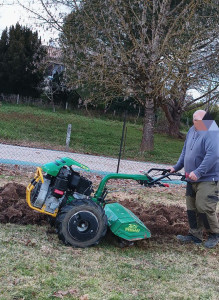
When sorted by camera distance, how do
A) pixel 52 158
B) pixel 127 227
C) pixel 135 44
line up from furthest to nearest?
pixel 135 44, pixel 52 158, pixel 127 227

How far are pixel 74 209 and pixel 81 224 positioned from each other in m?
0.21

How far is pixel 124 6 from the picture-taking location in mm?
13695

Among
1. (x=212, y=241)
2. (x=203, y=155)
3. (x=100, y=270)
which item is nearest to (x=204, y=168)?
(x=203, y=155)

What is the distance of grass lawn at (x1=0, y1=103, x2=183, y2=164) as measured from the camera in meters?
15.9

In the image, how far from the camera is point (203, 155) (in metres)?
5.05

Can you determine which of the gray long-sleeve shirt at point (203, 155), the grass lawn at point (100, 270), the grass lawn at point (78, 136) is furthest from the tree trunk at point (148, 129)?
the grass lawn at point (100, 270)

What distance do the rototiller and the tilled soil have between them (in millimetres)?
667

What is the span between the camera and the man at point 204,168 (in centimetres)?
491

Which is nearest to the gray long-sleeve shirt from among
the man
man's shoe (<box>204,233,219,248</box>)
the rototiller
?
the man

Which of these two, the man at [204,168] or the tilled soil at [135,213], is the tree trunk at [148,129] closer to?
the tilled soil at [135,213]

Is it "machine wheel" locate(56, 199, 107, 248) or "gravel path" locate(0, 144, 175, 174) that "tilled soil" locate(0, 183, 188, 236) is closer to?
"machine wheel" locate(56, 199, 107, 248)

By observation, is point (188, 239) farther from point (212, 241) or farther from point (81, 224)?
point (81, 224)

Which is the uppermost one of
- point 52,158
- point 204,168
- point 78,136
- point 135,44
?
point 135,44

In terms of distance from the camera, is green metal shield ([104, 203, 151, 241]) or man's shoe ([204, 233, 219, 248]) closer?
green metal shield ([104, 203, 151, 241])
